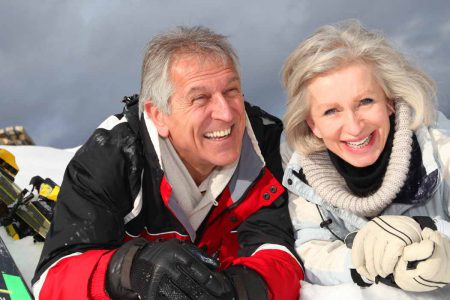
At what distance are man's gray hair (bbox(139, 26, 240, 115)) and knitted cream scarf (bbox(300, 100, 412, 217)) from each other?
767 millimetres

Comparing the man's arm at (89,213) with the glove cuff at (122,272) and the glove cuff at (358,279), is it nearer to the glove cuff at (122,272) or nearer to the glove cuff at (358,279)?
the glove cuff at (122,272)

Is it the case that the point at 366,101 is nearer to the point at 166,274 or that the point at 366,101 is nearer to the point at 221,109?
the point at 221,109

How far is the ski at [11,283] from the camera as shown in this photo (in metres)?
3.30

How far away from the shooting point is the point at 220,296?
7.09 feet

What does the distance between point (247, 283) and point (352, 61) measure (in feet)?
4.12

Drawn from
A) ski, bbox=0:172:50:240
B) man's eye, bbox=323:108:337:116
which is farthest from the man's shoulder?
ski, bbox=0:172:50:240

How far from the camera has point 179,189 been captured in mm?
2979

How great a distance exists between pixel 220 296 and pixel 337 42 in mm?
1460

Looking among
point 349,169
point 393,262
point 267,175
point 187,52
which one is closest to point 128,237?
point 267,175

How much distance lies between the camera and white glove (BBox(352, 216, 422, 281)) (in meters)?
2.02

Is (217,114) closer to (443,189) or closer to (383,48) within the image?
(383,48)

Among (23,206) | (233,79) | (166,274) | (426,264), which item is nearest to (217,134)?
(233,79)

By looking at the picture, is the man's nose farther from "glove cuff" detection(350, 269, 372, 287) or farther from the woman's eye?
"glove cuff" detection(350, 269, 372, 287)

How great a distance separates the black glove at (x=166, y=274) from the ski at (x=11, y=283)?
4.40 ft
